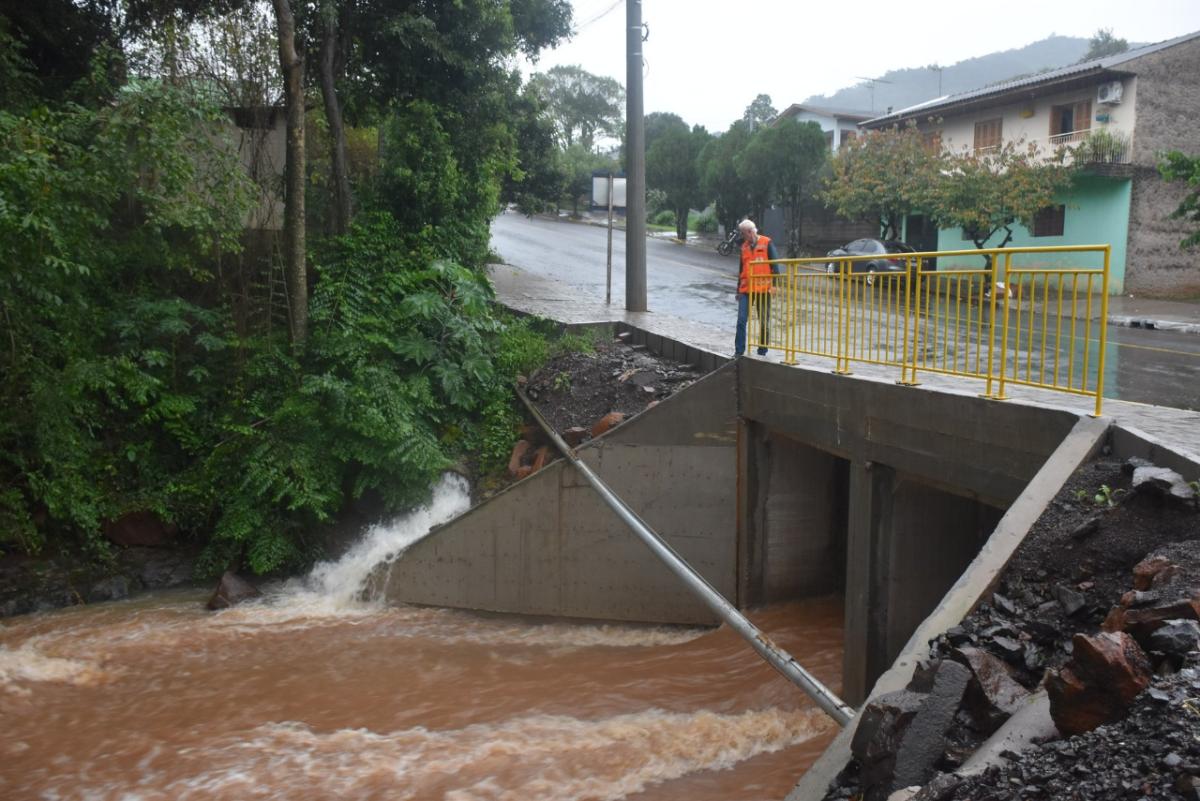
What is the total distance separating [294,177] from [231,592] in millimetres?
5447

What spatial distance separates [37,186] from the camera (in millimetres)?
10078

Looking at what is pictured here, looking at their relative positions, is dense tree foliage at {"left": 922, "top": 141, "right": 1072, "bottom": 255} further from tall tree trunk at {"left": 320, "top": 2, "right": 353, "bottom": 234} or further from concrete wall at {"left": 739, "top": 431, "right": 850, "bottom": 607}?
tall tree trunk at {"left": 320, "top": 2, "right": 353, "bottom": 234}

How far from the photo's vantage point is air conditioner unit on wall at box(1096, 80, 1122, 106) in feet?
82.3

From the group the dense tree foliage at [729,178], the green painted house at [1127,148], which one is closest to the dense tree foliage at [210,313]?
the green painted house at [1127,148]

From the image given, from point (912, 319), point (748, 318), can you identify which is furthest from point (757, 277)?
point (912, 319)

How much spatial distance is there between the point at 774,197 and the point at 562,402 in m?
24.6

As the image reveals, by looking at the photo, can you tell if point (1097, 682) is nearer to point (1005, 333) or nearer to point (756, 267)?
point (1005, 333)

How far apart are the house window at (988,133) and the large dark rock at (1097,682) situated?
27626mm

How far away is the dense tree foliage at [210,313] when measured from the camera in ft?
35.4

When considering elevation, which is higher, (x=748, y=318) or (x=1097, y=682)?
(x=748, y=318)

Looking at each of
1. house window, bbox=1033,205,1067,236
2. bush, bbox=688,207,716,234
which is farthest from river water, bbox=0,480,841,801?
bush, bbox=688,207,716,234

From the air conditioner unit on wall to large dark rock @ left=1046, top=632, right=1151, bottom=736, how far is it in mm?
25836

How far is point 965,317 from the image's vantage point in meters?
7.28

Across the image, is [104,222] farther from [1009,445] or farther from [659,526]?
[1009,445]
